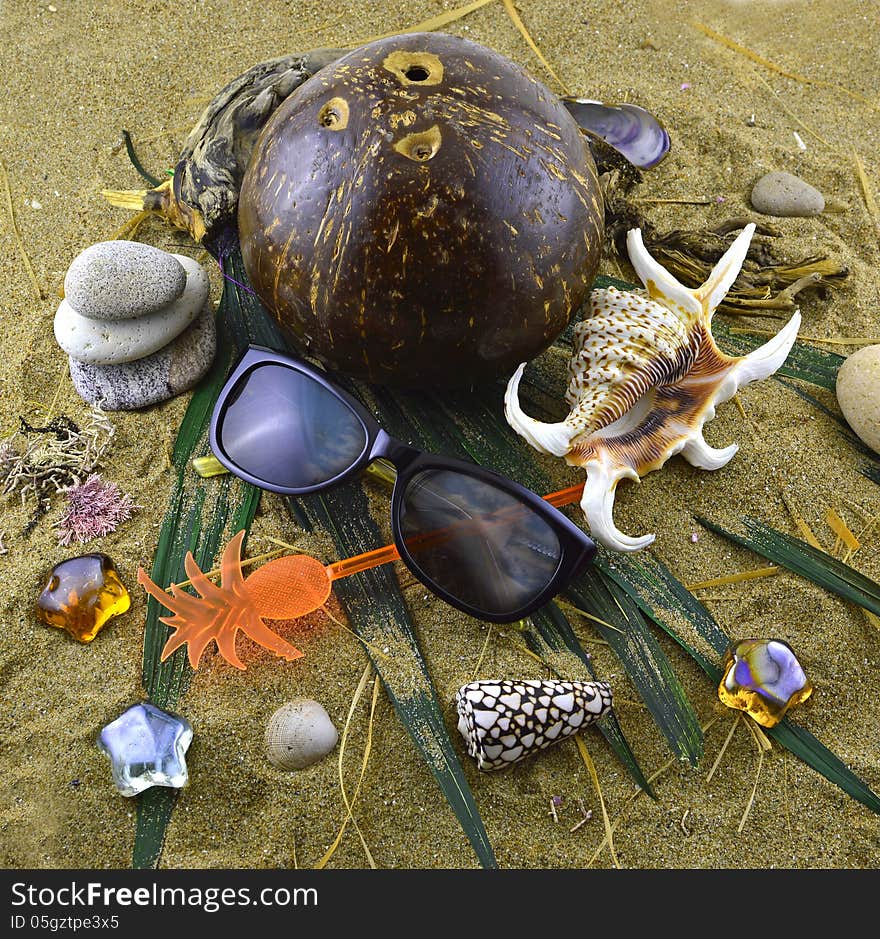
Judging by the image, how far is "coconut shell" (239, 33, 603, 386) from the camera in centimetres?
162

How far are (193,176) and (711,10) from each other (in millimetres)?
2063

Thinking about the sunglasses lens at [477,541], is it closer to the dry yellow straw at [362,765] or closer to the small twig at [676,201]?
the dry yellow straw at [362,765]

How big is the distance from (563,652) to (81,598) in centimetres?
99

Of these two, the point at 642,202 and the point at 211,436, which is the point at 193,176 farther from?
the point at 642,202

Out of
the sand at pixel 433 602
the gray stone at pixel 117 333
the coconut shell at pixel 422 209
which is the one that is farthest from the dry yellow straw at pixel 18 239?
the coconut shell at pixel 422 209

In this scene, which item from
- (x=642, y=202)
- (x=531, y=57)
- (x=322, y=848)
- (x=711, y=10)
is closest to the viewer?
(x=322, y=848)

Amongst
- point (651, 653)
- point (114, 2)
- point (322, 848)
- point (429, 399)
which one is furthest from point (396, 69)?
point (114, 2)

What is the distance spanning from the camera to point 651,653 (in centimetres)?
180

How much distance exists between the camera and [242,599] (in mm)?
1784

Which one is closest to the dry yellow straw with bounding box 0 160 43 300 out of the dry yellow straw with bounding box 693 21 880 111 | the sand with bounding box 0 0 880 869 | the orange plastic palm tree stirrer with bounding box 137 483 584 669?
the sand with bounding box 0 0 880 869

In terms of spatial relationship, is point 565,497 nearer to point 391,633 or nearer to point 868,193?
point 391,633

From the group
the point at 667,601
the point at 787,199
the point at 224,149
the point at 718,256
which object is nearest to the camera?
the point at 667,601

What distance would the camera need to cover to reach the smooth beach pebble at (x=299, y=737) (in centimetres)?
165

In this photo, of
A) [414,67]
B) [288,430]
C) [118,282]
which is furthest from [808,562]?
[118,282]
